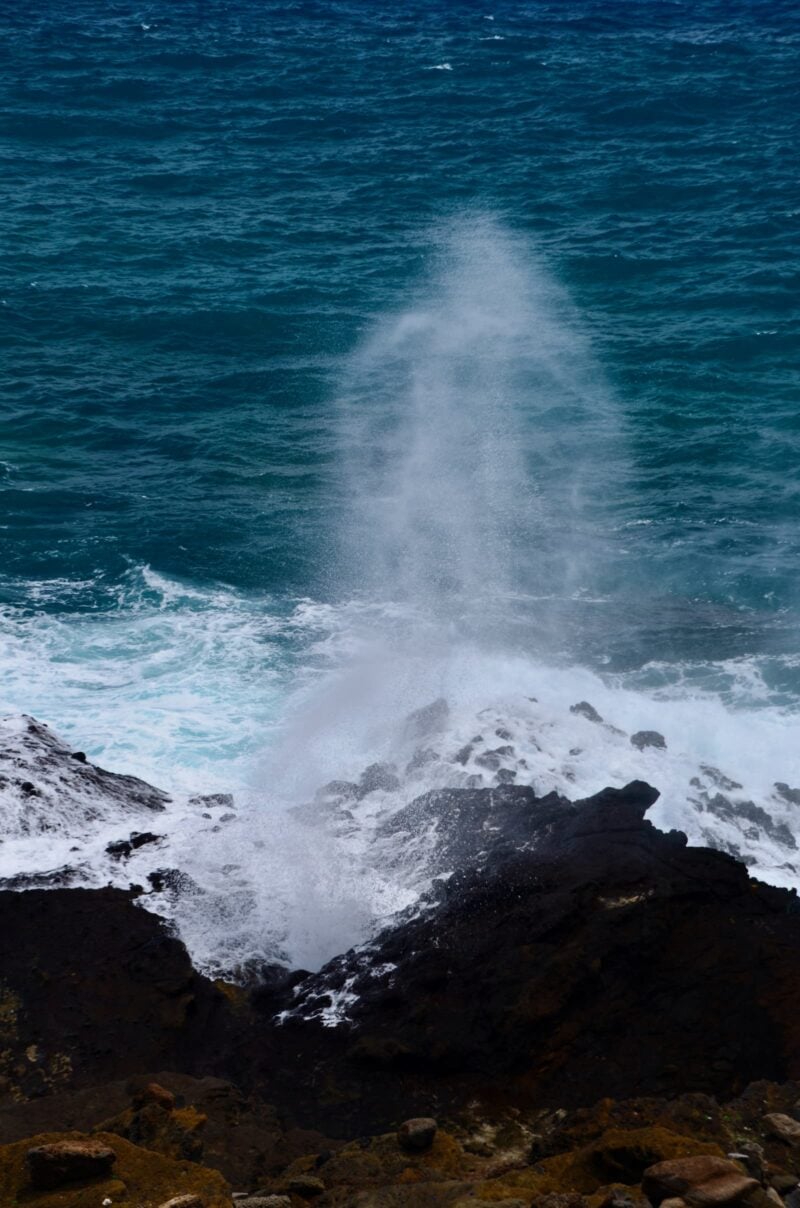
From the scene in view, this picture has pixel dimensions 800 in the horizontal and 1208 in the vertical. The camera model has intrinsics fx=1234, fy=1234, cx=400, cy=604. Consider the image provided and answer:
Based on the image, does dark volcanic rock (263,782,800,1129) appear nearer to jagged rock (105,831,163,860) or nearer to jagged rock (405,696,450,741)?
jagged rock (105,831,163,860)

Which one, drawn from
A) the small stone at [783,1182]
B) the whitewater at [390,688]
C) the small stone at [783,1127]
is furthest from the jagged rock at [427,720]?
the small stone at [783,1182]

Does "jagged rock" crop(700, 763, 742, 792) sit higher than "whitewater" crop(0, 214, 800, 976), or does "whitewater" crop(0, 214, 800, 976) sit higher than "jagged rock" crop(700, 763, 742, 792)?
"whitewater" crop(0, 214, 800, 976)

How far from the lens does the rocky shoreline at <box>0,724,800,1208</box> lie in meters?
14.1

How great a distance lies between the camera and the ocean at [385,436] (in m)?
28.8

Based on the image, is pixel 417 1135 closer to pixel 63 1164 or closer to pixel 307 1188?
pixel 307 1188

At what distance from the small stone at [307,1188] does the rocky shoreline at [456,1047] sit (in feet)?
0.10

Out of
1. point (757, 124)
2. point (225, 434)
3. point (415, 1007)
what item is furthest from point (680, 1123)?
point (757, 124)

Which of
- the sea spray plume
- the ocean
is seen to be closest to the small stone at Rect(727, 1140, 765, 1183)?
the ocean

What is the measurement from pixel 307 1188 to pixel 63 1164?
2809mm

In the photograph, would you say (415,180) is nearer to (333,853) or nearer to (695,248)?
(695,248)

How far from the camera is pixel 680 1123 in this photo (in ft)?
50.7

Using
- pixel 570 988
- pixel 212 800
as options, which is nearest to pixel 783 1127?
pixel 570 988

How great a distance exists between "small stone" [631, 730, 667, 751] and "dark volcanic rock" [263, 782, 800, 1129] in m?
7.68

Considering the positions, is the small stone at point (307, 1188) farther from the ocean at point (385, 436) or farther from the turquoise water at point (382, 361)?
the turquoise water at point (382, 361)
